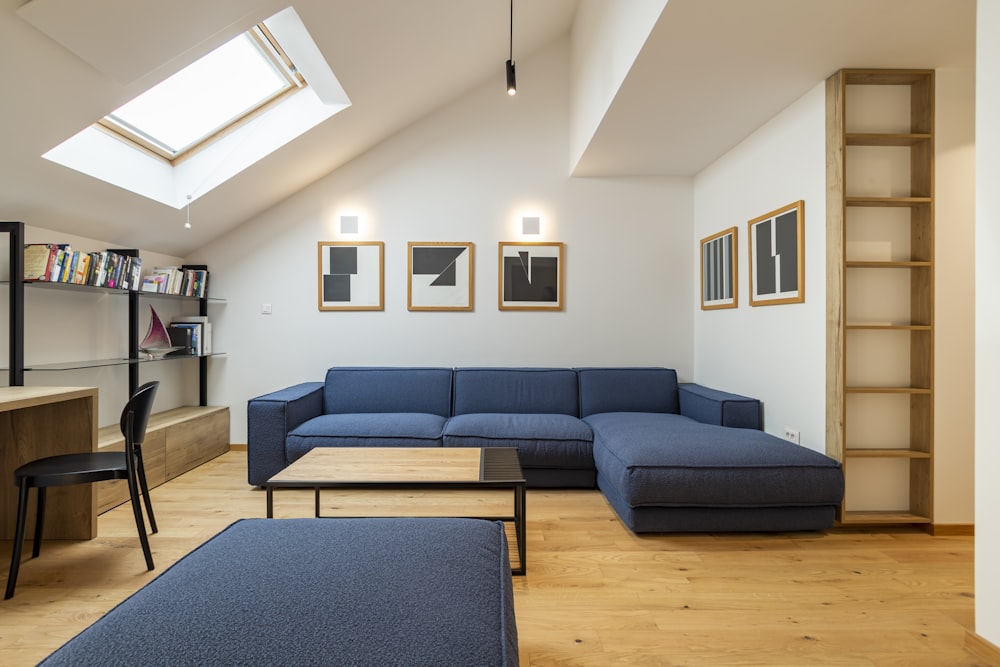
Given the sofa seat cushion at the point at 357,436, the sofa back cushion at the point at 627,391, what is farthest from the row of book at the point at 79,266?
the sofa back cushion at the point at 627,391

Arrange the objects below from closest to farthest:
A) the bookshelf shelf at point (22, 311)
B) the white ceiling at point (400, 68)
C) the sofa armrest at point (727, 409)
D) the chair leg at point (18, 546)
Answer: the chair leg at point (18, 546) → the white ceiling at point (400, 68) → the bookshelf shelf at point (22, 311) → the sofa armrest at point (727, 409)

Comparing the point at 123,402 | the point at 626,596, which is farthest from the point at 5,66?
the point at 626,596

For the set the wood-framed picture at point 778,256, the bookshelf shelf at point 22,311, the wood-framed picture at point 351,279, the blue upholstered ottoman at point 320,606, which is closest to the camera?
the blue upholstered ottoman at point 320,606

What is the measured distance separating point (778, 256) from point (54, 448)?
4100 mm

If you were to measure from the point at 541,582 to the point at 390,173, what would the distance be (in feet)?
11.5

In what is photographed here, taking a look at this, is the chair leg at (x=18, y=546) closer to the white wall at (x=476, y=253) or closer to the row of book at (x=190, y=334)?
the row of book at (x=190, y=334)

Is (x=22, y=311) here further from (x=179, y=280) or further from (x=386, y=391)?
(x=386, y=391)

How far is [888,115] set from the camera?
268cm

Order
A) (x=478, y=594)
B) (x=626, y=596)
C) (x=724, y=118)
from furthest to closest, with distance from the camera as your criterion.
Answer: (x=724, y=118) → (x=626, y=596) → (x=478, y=594)

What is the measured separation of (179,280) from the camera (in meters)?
3.95

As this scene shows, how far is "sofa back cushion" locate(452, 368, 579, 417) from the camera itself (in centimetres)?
405

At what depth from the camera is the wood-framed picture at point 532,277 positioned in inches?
172

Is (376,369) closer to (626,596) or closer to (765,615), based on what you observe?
(626,596)

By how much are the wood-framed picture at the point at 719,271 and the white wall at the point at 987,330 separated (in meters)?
1.95
